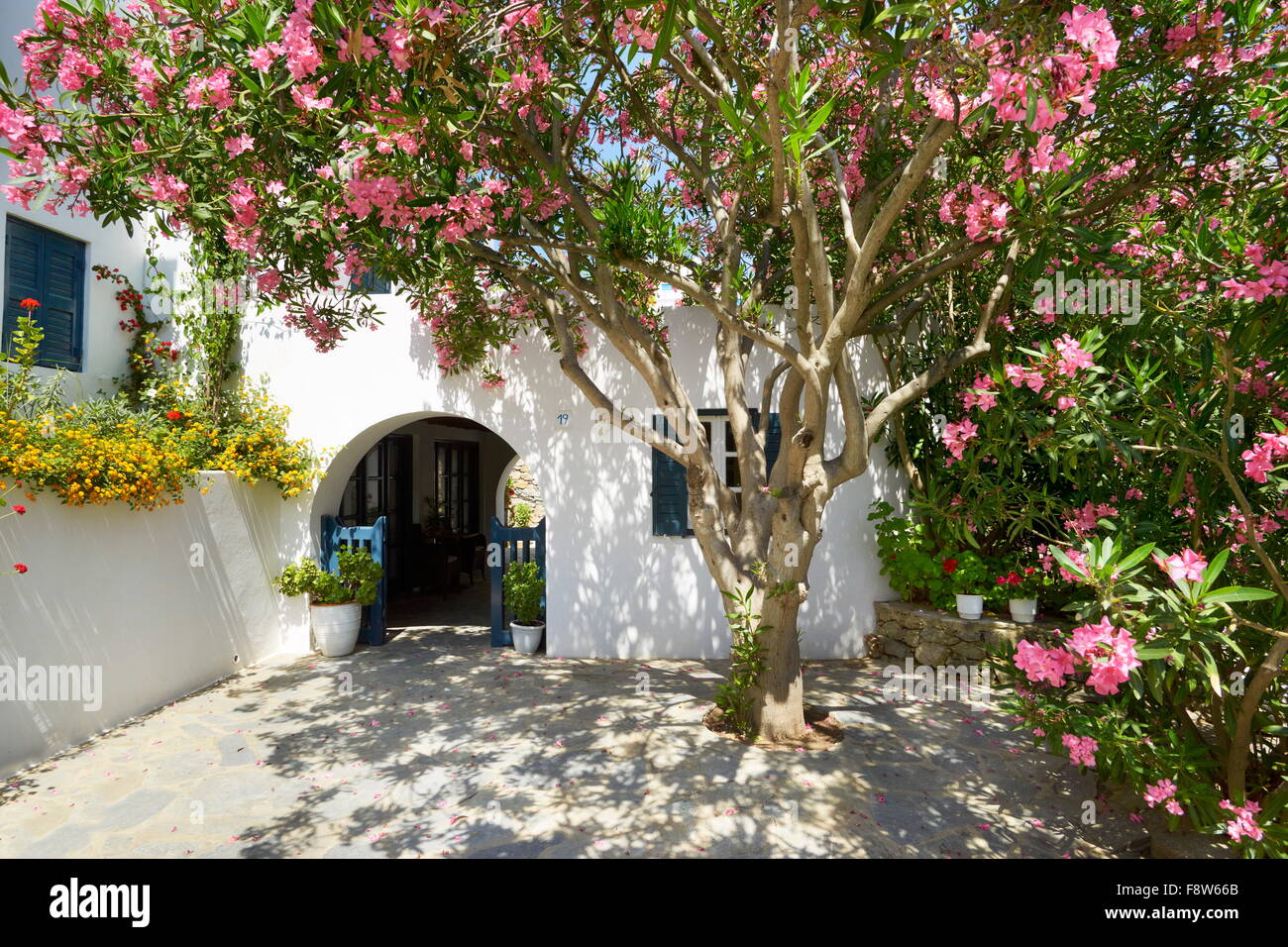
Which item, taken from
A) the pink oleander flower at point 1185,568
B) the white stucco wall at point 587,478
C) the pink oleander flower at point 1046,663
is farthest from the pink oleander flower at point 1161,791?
the white stucco wall at point 587,478

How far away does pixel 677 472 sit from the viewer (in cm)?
709

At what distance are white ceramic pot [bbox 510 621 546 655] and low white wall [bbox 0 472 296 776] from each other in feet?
7.51

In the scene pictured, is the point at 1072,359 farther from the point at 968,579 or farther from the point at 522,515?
the point at 522,515

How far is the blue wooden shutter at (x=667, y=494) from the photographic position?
709 centimetres

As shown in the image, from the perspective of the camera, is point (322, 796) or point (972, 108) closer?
point (972, 108)

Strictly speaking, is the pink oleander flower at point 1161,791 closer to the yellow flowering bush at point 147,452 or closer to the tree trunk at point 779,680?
the tree trunk at point 779,680

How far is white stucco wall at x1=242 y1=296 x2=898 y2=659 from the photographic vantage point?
712 cm

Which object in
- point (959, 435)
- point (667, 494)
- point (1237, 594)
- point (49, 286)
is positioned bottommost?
point (1237, 594)

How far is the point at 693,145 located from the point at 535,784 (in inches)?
198

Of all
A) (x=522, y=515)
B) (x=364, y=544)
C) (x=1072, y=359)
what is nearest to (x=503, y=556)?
(x=364, y=544)

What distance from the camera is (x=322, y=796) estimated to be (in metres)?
4.06

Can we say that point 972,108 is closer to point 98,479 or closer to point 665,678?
point 665,678
